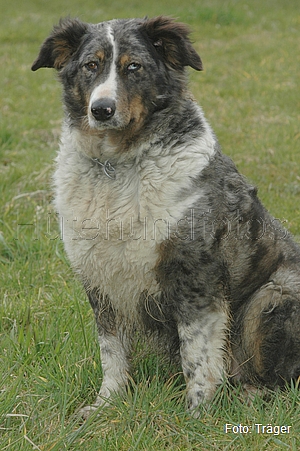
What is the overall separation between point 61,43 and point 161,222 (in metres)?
1.10

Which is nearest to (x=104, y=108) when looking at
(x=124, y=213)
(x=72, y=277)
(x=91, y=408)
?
(x=124, y=213)

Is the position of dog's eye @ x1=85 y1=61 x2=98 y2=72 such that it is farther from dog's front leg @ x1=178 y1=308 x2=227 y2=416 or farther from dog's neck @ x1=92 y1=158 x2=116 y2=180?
dog's front leg @ x1=178 y1=308 x2=227 y2=416

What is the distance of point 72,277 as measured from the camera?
4449mm

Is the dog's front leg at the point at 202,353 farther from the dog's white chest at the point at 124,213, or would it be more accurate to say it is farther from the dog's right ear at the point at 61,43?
the dog's right ear at the point at 61,43

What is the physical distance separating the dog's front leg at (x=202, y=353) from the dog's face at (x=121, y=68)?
100cm

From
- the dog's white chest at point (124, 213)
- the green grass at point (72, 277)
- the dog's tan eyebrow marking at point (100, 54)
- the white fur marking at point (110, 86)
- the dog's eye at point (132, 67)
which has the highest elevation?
the dog's tan eyebrow marking at point (100, 54)

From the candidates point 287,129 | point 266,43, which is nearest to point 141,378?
point 287,129

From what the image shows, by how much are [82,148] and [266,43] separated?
786cm

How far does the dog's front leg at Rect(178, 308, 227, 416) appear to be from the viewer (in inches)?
124

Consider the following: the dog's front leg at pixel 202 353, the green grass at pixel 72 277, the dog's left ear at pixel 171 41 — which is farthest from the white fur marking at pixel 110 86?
the dog's front leg at pixel 202 353

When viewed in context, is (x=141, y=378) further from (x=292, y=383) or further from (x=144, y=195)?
(x=144, y=195)

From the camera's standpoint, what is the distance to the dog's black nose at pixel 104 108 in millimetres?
2988

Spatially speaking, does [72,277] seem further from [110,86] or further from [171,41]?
[171,41]

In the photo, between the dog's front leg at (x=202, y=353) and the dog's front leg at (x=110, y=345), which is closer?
the dog's front leg at (x=202, y=353)
